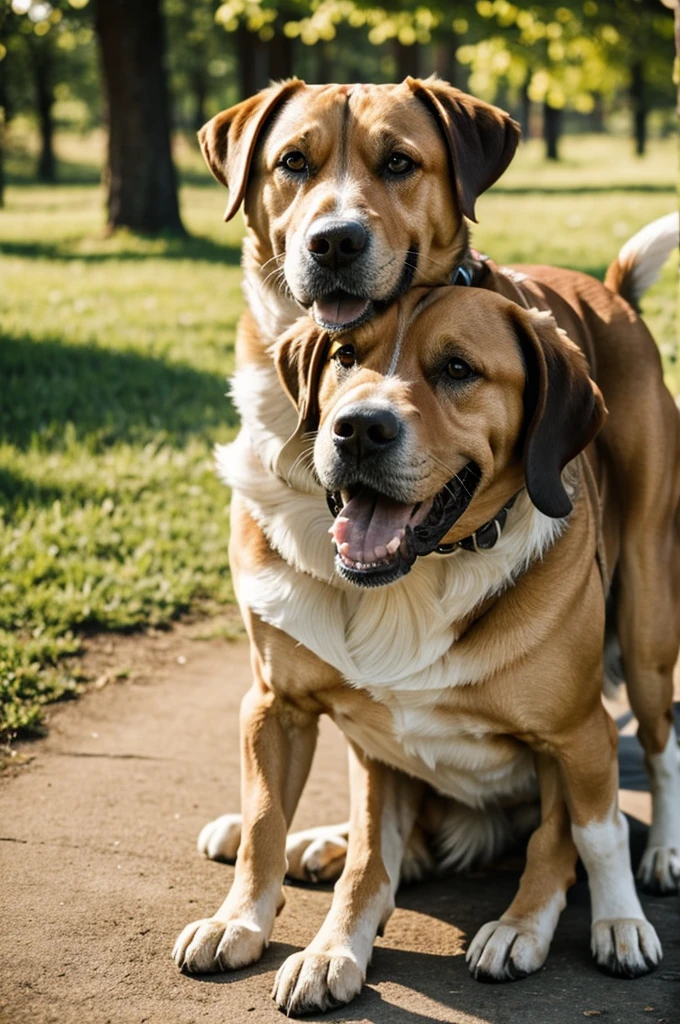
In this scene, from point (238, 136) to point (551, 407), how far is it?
61.2 inches

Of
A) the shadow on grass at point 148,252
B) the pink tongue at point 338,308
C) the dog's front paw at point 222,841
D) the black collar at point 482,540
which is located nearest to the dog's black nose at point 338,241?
the pink tongue at point 338,308

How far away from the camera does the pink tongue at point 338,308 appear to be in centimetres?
366

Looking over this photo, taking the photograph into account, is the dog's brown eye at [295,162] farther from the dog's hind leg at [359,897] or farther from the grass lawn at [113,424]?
the grass lawn at [113,424]

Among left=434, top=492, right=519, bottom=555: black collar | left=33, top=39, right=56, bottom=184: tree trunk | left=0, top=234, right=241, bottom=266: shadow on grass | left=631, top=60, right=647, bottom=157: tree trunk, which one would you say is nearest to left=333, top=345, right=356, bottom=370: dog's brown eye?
left=434, top=492, right=519, bottom=555: black collar

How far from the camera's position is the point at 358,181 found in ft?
12.7

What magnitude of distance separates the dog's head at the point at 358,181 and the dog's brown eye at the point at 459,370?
1.11 ft

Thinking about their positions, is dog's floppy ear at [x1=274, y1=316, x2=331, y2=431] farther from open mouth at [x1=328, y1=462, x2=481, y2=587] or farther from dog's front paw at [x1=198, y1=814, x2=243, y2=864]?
dog's front paw at [x1=198, y1=814, x2=243, y2=864]

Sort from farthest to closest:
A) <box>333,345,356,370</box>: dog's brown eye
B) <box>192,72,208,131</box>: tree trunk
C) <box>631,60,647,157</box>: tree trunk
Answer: <box>192,72,208,131</box>: tree trunk < <box>631,60,647,157</box>: tree trunk < <box>333,345,356,370</box>: dog's brown eye

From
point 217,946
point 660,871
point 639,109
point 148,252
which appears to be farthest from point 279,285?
point 639,109

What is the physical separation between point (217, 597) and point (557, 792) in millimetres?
3095

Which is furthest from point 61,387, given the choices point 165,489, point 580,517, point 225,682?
point 580,517

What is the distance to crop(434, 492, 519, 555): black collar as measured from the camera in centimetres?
362

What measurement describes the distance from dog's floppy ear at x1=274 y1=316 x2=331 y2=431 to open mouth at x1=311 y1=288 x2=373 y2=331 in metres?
0.04

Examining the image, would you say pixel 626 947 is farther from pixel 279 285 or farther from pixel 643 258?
pixel 643 258
